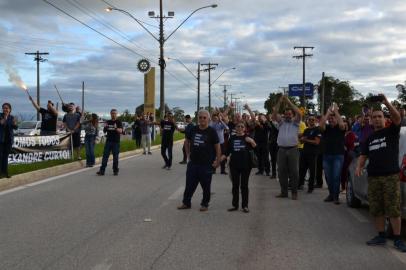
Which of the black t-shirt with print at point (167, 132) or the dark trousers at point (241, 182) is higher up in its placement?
the black t-shirt with print at point (167, 132)

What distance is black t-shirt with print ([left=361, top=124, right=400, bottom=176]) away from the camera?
260 inches

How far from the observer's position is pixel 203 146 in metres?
9.18

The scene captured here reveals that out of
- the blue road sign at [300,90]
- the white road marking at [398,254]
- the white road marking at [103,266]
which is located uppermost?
the blue road sign at [300,90]

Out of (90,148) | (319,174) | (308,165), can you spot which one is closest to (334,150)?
(308,165)

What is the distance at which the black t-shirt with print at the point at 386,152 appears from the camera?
21.6 feet

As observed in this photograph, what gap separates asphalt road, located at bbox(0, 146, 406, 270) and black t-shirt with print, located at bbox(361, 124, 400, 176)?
0.95 m

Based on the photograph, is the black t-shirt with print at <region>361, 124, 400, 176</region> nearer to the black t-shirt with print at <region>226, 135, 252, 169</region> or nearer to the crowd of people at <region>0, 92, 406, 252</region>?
the crowd of people at <region>0, 92, 406, 252</region>

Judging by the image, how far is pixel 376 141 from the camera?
22.1 ft

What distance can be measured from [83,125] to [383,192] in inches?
504

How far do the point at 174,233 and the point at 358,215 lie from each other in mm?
3277

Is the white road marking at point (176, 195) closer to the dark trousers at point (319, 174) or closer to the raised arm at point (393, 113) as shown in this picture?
the dark trousers at point (319, 174)

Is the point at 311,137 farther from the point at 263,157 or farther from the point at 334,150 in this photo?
the point at 263,157

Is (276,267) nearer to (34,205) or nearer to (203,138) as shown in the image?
(203,138)

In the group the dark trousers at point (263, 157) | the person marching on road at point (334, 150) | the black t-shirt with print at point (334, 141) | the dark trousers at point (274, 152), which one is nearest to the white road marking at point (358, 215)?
the person marching on road at point (334, 150)
